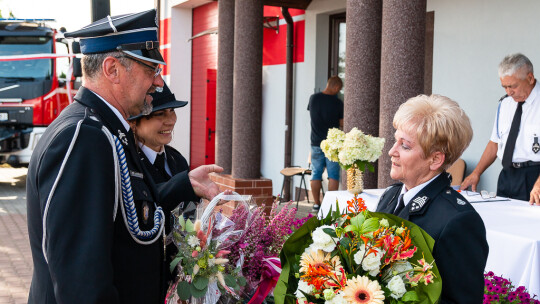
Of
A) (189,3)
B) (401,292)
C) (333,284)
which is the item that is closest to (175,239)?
(333,284)

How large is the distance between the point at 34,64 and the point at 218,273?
14.3 meters

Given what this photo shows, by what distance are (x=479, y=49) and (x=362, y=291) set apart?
6.89 metres

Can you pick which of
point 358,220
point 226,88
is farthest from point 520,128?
point 226,88

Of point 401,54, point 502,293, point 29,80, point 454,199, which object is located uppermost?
point 29,80

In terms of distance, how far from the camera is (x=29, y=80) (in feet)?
49.1

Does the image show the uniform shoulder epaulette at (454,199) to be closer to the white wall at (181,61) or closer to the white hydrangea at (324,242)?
the white hydrangea at (324,242)

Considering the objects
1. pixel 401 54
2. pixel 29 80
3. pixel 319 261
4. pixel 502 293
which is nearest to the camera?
pixel 319 261

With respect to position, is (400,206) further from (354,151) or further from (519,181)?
(519,181)

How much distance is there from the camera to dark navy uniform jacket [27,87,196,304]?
1.74m

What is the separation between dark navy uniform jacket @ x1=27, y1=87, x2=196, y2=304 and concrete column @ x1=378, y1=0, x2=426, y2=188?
4153 mm

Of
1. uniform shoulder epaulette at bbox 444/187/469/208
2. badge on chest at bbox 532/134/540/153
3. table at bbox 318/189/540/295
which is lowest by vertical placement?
table at bbox 318/189/540/295

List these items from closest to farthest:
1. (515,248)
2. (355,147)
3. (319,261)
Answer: (319,261) → (515,248) → (355,147)

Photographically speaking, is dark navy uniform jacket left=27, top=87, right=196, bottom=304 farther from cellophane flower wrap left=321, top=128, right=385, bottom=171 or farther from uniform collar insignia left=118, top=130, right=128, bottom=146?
cellophane flower wrap left=321, top=128, right=385, bottom=171

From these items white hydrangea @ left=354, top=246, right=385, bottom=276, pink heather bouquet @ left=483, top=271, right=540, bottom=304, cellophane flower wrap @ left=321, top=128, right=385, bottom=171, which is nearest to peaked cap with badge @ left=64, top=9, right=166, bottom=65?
white hydrangea @ left=354, top=246, right=385, bottom=276
